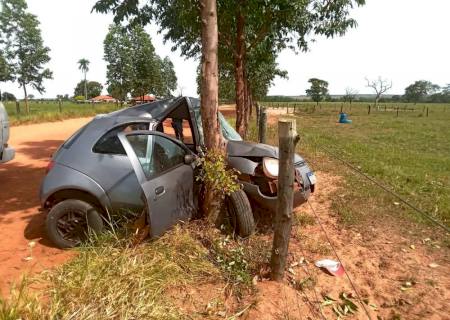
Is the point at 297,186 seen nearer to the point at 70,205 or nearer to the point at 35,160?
the point at 70,205

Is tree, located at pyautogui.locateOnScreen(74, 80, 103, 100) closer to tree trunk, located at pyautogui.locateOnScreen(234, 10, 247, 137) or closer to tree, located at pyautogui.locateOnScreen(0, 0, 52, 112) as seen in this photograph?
tree, located at pyautogui.locateOnScreen(0, 0, 52, 112)

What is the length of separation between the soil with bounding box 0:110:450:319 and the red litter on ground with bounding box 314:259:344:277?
0.23ft

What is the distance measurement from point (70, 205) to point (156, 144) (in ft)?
4.10

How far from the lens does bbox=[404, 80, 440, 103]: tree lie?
378ft

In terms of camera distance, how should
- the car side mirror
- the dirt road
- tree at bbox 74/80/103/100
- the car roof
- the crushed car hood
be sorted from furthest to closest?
tree at bbox 74/80/103/100 → the car roof → the crushed car hood → the car side mirror → the dirt road

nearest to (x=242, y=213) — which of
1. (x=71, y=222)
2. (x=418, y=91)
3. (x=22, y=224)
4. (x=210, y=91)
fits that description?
(x=210, y=91)

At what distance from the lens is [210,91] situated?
4.49m

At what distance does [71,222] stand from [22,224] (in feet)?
4.17

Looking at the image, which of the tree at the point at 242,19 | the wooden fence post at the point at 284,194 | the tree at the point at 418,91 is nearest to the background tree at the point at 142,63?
the tree at the point at 242,19

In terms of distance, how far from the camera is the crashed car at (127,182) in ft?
13.8

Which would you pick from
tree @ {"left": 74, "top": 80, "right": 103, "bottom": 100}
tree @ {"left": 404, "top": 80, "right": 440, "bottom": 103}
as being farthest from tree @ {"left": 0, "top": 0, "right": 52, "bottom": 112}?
tree @ {"left": 404, "top": 80, "right": 440, "bottom": 103}

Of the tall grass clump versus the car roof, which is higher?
the car roof

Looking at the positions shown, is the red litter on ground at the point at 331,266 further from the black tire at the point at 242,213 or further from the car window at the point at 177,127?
the car window at the point at 177,127

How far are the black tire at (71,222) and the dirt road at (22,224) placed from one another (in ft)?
0.52
